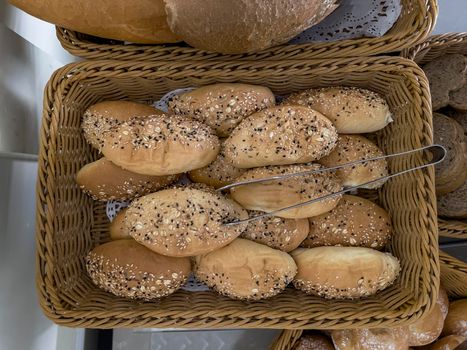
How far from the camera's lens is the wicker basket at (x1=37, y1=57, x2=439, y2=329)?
1090 millimetres

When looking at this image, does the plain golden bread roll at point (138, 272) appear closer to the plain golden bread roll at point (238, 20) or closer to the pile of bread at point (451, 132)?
the plain golden bread roll at point (238, 20)

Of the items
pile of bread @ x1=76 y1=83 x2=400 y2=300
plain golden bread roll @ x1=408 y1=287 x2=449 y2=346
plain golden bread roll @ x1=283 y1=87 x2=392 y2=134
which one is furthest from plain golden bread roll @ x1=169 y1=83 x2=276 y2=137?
plain golden bread roll @ x1=408 y1=287 x2=449 y2=346

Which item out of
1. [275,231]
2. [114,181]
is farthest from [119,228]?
[275,231]

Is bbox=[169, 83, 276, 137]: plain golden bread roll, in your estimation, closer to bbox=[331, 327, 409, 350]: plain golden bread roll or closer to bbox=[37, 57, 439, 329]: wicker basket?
bbox=[37, 57, 439, 329]: wicker basket

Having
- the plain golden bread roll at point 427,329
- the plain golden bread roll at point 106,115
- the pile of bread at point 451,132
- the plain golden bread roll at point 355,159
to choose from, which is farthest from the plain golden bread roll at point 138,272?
the pile of bread at point 451,132

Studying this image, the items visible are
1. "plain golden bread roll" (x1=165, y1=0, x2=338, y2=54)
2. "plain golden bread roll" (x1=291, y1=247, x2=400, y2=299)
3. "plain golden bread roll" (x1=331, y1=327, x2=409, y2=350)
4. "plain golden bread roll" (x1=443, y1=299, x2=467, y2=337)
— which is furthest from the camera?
"plain golden bread roll" (x1=443, y1=299, x2=467, y2=337)

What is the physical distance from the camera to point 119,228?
119cm

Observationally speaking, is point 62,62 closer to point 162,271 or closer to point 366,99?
point 162,271

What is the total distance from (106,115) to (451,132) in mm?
925

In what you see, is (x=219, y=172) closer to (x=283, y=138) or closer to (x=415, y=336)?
(x=283, y=138)

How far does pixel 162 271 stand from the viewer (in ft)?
3.63

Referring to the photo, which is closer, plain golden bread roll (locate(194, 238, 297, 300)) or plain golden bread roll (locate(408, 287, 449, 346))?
plain golden bread roll (locate(194, 238, 297, 300))

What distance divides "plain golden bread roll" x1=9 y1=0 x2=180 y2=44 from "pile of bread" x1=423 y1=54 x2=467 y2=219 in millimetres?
763

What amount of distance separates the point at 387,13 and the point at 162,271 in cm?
78
